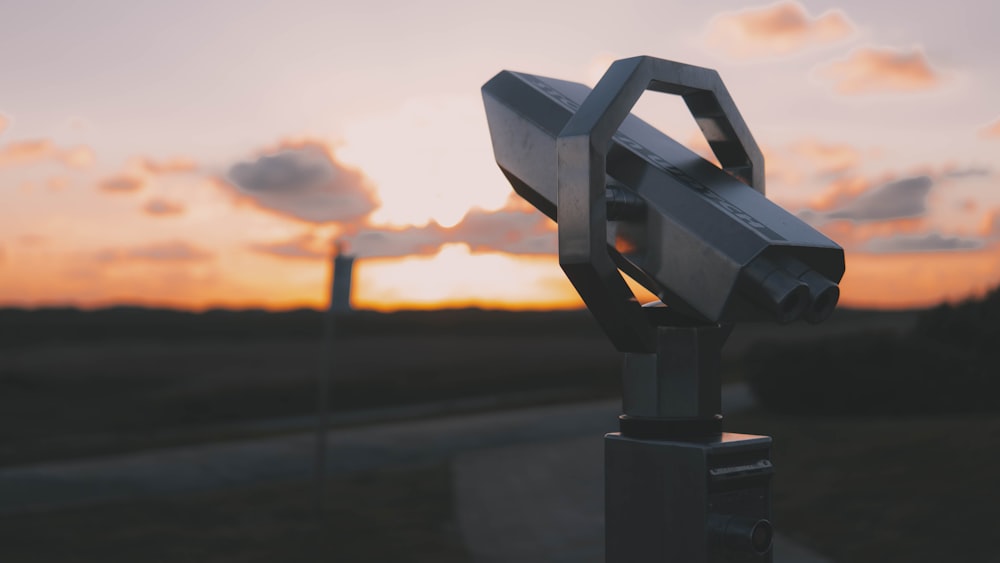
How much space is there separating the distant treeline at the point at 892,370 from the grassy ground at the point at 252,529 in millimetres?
6843

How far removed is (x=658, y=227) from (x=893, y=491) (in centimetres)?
859

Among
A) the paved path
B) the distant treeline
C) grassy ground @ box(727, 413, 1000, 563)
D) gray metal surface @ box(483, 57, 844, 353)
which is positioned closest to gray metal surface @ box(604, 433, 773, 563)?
gray metal surface @ box(483, 57, 844, 353)

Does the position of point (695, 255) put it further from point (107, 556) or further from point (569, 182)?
point (107, 556)

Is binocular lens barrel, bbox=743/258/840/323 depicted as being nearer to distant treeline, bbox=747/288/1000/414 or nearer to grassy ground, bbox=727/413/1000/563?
→ grassy ground, bbox=727/413/1000/563

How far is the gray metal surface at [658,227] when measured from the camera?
7.74 ft

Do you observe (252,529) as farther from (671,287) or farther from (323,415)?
(671,287)

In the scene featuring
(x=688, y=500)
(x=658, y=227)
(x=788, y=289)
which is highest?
(x=658, y=227)

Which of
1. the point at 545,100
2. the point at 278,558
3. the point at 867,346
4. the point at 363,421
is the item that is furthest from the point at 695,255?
the point at 363,421

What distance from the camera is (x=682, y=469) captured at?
2.53m

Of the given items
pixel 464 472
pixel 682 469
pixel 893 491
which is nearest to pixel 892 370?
pixel 893 491

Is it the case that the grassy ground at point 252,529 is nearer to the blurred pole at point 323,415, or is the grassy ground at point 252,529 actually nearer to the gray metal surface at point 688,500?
the blurred pole at point 323,415

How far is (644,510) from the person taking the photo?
102 inches

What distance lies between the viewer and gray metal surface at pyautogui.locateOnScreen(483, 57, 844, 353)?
236cm

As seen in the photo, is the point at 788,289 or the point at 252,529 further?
the point at 252,529
